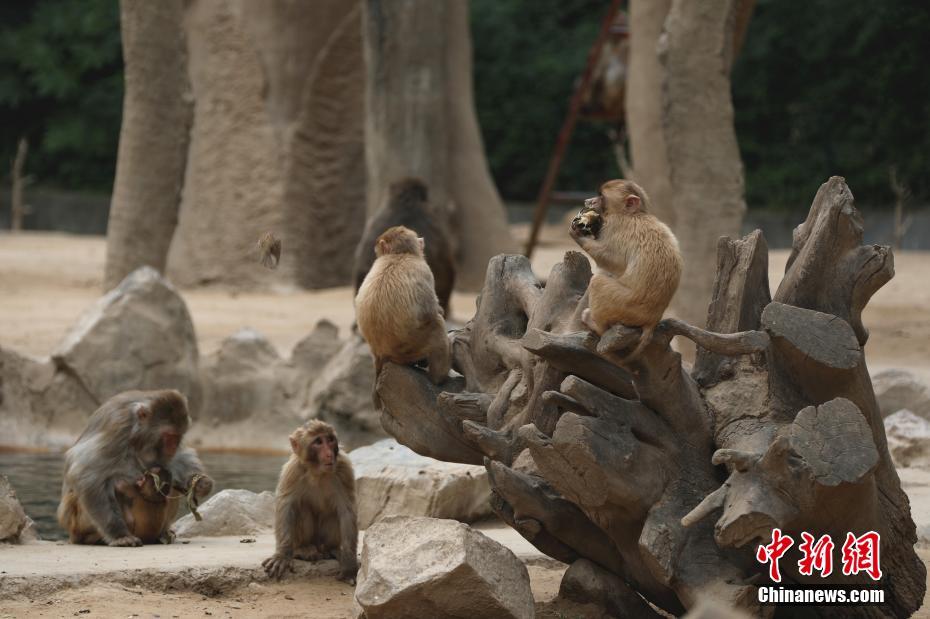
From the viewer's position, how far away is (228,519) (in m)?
6.86

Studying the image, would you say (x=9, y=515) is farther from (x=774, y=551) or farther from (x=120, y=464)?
(x=774, y=551)

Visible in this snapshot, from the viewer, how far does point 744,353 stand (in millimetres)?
4266

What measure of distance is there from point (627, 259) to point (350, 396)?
532 centimetres

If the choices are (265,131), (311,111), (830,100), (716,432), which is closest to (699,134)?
(716,432)

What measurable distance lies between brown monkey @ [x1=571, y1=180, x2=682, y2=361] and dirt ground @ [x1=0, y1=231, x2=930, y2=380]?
552cm

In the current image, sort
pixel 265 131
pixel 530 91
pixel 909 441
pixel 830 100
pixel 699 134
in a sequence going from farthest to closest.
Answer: pixel 530 91, pixel 830 100, pixel 265 131, pixel 699 134, pixel 909 441

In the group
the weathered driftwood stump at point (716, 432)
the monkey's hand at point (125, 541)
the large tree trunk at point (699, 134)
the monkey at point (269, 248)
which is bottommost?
the monkey's hand at point (125, 541)

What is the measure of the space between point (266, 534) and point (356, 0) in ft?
33.6

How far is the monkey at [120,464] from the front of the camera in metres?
6.04

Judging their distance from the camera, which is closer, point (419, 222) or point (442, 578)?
point (442, 578)

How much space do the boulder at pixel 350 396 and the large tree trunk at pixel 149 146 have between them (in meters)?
2.80

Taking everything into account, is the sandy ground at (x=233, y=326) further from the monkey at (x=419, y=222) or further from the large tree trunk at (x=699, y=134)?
the large tree trunk at (x=699, y=134)

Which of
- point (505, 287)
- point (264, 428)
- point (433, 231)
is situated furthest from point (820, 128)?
point (505, 287)

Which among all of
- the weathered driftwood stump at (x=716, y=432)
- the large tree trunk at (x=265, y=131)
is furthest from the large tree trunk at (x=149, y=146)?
the weathered driftwood stump at (x=716, y=432)
